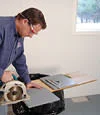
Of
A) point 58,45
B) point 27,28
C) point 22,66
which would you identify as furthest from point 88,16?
point 27,28

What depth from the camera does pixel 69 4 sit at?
9.03 feet

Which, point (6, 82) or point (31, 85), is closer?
point (6, 82)

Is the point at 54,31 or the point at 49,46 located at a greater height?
the point at 54,31

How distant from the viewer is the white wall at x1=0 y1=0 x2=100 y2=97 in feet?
8.77

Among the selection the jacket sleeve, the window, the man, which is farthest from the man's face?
the window

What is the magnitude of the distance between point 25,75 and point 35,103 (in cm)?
46

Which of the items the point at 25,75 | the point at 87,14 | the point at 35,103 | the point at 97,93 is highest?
the point at 87,14

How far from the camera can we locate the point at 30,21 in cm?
155

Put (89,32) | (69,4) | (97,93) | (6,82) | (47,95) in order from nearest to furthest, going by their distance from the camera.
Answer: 1. (6,82)
2. (47,95)
3. (69,4)
4. (89,32)
5. (97,93)

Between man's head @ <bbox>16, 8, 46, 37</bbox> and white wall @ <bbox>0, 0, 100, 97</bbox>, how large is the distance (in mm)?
1046

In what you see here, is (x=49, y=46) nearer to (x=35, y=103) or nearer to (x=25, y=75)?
(x=25, y=75)

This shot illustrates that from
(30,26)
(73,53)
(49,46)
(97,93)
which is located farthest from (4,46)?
(97,93)

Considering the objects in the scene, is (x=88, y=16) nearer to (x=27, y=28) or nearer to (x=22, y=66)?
(x=22, y=66)

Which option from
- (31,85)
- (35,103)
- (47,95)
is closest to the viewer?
(35,103)
